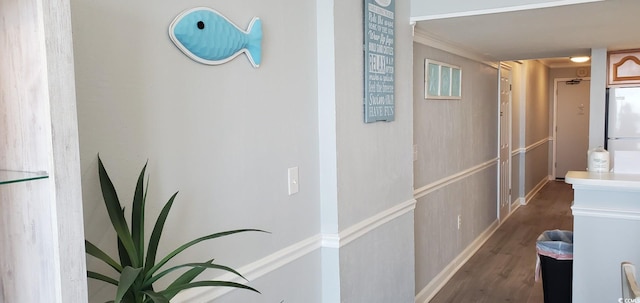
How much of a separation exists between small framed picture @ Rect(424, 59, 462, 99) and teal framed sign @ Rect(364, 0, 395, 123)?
1069 millimetres

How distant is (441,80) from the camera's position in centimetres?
418

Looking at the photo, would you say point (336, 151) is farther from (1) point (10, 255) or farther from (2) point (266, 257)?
(1) point (10, 255)

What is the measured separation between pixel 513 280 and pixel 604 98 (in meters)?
1.95

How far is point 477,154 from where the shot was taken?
Result: 5.39 metres

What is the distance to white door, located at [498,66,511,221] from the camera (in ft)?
21.2

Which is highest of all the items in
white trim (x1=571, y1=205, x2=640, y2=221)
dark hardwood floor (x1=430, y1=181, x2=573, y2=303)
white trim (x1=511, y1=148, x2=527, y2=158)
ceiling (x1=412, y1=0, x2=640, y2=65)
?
ceiling (x1=412, y1=0, x2=640, y2=65)

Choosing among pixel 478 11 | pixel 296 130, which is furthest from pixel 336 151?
pixel 478 11

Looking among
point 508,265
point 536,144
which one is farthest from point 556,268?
point 536,144

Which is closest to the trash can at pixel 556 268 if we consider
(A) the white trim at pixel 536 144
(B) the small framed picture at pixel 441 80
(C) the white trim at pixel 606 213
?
(C) the white trim at pixel 606 213

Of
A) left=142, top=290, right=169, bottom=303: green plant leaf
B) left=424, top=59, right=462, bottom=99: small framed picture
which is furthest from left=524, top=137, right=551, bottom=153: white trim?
left=142, top=290, right=169, bottom=303: green plant leaf

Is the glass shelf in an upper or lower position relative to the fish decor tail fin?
lower

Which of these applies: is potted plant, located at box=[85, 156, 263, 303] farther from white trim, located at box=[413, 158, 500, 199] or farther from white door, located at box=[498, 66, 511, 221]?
white door, located at box=[498, 66, 511, 221]

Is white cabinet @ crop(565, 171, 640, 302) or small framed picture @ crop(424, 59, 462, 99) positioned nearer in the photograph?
white cabinet @ crop(565, 171, 640, 302)

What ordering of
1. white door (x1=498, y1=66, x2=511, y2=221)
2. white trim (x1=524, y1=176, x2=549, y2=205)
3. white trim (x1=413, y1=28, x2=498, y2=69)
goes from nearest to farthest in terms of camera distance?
white trim (x1=413, y1=28, x2=498, y2=69) → white door (x1=498, y1=66, x2=511, y2=221) → white trim (x1=524, y1=176, x2=549, y2=205)
